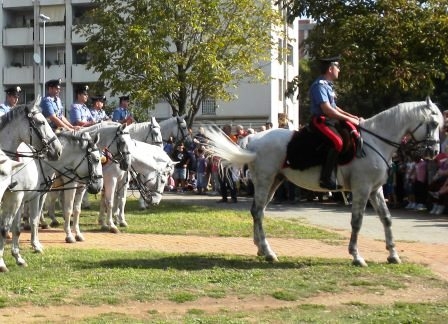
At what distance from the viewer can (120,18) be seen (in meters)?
27.7

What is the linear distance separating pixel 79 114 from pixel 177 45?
12574 mm

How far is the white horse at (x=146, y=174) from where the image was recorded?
1703 centimetres

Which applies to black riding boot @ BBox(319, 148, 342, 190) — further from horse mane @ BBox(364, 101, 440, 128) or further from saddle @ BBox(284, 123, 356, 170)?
horse mane @ BBox(364, 101, 440, 128)

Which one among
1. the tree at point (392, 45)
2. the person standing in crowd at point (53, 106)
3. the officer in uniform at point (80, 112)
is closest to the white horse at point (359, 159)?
the person standing in crowd at point (53, 106)

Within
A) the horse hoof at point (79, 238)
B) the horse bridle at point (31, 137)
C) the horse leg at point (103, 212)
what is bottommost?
the horse hoof at point (79, 238)

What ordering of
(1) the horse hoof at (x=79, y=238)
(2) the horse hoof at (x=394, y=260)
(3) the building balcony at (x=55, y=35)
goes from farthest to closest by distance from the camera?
(3) the building balcony at (x=55, y=35) < (1) the horse hoof at (x=79, y=238) < (2) the horse hoof at (x=394, y=260)

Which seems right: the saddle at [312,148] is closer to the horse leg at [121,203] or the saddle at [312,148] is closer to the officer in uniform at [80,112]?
the horse leg at [121,203]

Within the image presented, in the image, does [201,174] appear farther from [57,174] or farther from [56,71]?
[56,71]

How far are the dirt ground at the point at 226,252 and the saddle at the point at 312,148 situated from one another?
1.73 m

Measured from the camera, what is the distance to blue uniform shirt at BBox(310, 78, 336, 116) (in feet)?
37.3

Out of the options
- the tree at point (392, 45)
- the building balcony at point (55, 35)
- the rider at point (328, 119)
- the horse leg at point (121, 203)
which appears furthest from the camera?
the building balcony at point (55, 35)

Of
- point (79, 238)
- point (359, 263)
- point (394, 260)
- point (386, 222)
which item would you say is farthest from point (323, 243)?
point (79, 238)

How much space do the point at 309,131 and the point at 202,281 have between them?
2.99 metres

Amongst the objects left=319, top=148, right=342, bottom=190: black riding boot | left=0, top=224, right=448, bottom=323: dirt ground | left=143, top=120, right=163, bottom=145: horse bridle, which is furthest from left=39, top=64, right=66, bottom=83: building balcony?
left=319, top=148, right=342, bottom=190: black riding boot
